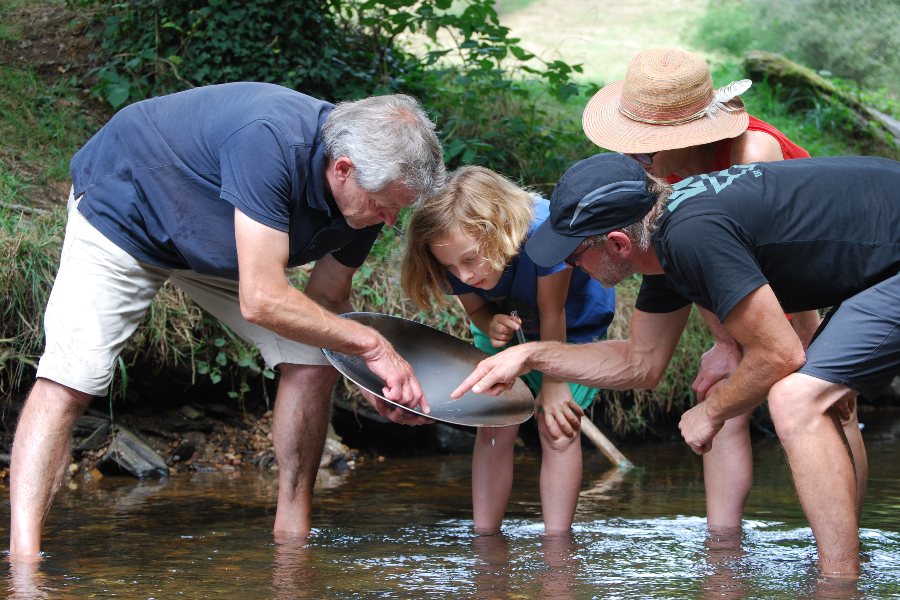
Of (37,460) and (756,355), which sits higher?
(756,355)

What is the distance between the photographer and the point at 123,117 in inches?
100

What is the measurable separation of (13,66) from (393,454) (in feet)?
13.7

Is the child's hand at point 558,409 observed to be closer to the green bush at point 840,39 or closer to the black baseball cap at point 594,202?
the black baseball cap at point 594,202

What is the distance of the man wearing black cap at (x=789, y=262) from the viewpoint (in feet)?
6.48

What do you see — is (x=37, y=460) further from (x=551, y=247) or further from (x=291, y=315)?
(x=551, y=247)

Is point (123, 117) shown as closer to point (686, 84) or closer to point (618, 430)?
point (686, 84)


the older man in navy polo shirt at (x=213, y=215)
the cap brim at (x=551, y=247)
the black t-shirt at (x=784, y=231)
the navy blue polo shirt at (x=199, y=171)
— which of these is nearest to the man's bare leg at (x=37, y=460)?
the older man in navy polo shirt at (x=213, y=215)

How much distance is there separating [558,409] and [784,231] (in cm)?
101

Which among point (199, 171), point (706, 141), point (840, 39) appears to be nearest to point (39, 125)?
point (199, 171)

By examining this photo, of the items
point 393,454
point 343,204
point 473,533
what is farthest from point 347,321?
point 393,454

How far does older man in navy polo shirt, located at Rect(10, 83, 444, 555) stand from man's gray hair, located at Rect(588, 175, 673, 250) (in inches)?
23.9

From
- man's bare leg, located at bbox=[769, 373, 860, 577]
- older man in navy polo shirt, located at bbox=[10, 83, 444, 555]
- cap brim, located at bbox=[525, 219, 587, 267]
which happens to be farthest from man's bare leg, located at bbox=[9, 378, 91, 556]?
man's bare leg, located at bbox=[769, 373, 860, 577]

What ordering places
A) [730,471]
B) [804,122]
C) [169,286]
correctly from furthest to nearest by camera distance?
[804,122]
[169,286]
[730,471]

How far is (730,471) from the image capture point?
2.73 meters
